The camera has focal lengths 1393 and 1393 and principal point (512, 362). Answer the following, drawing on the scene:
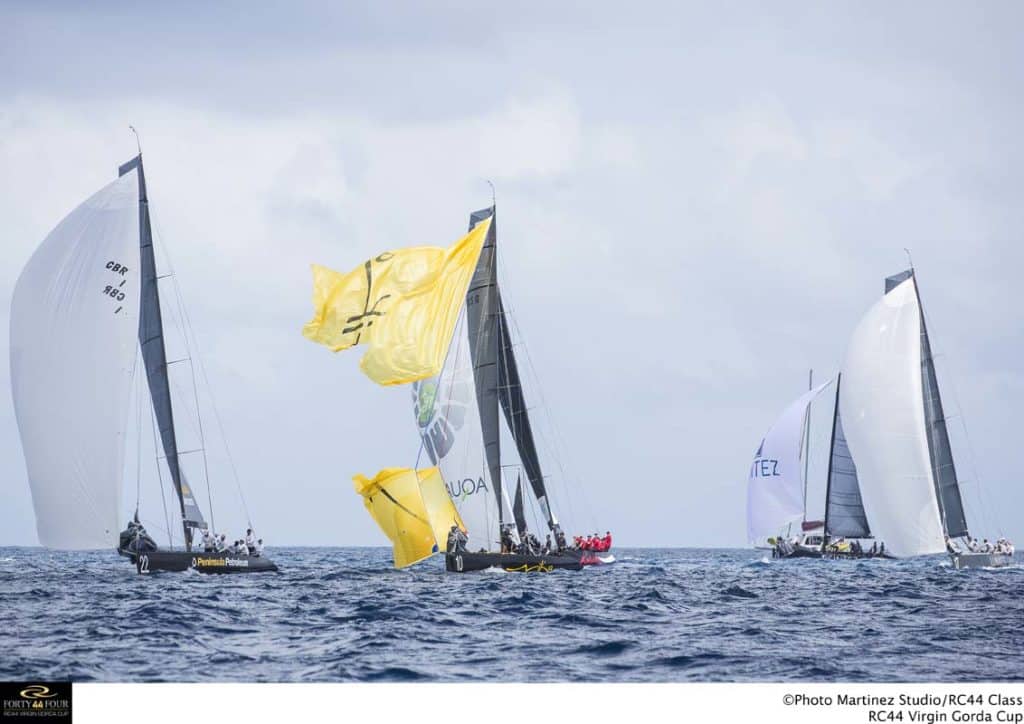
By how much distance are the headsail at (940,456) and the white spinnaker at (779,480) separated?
847cm

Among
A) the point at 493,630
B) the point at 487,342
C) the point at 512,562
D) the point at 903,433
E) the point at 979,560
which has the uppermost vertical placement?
→ the point at 487,342

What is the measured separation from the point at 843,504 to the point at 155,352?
26482mm

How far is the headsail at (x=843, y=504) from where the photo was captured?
1783 inches

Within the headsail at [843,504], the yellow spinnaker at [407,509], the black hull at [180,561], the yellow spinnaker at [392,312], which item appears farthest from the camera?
the headsail at [843,504]

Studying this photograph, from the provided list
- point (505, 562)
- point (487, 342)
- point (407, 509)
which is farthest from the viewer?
point (487, 342)

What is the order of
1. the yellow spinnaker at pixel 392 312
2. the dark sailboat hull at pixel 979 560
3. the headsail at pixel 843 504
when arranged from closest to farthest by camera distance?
the yellow spinnaker at pixel 392 312, the dark sailboat hull at pixel 979 560, the headsail at pixel 843 504

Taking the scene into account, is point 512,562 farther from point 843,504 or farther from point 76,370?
point 843,504

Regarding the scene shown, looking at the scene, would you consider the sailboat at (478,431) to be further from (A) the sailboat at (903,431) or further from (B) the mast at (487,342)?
(A) the sailboat at (903,431)

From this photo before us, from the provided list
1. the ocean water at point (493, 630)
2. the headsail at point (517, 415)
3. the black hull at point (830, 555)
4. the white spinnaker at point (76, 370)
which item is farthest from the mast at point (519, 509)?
the black hull at point (830, 555)

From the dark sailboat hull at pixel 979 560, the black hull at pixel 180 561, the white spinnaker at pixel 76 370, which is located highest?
the white spinnaker at pixel 76 370

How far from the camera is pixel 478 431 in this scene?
28.3m

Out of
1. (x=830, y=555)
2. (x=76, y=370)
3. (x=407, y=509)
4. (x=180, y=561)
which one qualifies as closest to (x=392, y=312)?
(x=407, y=509)

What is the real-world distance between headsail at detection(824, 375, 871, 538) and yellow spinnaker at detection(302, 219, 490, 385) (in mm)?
23961
